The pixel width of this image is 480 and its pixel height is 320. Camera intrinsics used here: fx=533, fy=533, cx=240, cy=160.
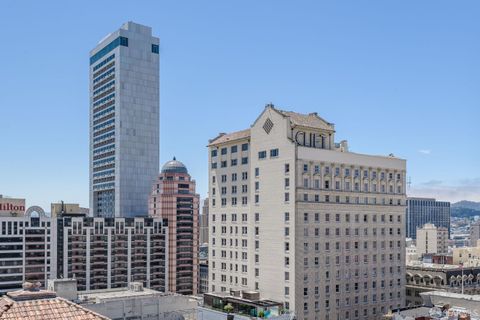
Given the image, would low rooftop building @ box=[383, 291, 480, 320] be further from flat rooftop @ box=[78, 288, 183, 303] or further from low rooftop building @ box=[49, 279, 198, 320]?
flat rooftop @ box=[78, 288, 183, 303]

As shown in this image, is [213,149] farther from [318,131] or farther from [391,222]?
[391,222]

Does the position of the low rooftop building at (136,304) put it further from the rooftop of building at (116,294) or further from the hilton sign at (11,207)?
the hilton sign at (11,207)

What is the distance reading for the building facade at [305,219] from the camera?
11962 centimetres

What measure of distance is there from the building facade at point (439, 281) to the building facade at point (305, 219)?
1296 cm

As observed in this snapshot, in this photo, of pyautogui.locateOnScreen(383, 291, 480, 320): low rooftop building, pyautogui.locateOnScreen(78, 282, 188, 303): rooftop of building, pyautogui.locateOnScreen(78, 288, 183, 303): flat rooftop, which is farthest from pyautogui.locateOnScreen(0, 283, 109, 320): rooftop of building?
pyautogui.locateOnScreen(78, 288, 183, 303): flat rooftop

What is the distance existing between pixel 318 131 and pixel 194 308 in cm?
5843

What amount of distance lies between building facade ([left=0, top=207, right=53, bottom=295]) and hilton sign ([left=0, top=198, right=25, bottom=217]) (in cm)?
374

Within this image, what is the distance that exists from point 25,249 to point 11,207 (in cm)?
1728

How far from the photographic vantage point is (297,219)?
388ft

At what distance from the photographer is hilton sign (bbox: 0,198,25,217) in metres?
190

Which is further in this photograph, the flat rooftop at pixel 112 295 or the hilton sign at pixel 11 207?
the hilton sign at pixel 11 207

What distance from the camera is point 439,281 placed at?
150 m

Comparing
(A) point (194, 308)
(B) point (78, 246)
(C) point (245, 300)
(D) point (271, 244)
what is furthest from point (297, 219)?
(B) point (78, 246)

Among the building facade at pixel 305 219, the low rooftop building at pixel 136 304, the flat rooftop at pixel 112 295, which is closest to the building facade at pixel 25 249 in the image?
the flat rooftop at pixel 112 295
